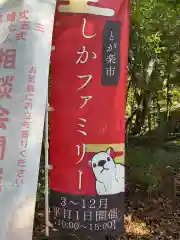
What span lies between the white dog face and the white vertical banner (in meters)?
0.53

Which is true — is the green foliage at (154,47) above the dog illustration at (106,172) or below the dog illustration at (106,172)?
above

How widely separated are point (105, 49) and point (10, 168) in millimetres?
1083

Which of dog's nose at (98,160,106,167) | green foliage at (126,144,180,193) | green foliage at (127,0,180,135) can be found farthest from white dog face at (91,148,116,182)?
green foliage at (127,0,180,135)

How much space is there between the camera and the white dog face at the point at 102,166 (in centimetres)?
315

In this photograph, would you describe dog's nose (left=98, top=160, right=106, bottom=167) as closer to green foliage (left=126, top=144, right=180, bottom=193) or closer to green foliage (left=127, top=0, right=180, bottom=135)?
green foliage (left=126, top=144, right=180, bottom=193)

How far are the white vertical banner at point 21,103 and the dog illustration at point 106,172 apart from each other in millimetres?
545

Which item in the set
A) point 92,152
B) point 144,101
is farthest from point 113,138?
point 144,101

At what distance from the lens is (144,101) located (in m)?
6.24

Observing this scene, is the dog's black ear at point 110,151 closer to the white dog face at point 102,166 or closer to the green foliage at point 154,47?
the white dog face at point 102,166

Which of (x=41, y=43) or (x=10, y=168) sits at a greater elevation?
(x=41, y=43)

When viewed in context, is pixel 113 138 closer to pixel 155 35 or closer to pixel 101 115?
pixel 101 115

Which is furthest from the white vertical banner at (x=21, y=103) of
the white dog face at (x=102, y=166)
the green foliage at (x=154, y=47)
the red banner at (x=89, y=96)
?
the green foliage at (x=154, y=47)

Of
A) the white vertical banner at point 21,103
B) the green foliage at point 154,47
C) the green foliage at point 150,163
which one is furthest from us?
the green foliage at point 154,47

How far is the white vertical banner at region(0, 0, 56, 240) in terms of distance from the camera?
8.87ft
